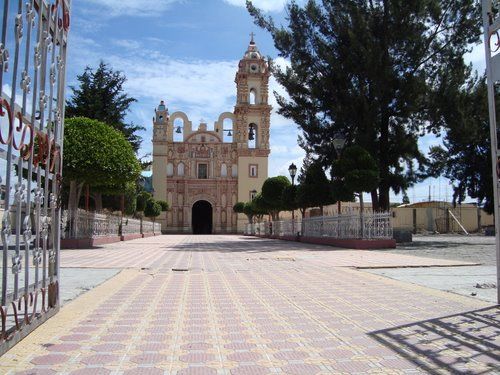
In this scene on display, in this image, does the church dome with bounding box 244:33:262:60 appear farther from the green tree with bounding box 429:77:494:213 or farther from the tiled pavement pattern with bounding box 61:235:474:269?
the tiled pavement pattern with bounding box 61:235:474:269

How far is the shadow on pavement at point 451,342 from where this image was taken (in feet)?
10.4

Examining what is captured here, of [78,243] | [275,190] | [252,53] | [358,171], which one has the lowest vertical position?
[78,243]

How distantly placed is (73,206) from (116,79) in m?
13.5

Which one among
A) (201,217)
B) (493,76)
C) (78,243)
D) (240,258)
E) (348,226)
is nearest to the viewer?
(493,76)

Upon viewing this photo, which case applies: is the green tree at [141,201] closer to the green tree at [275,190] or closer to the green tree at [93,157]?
the green tree at [275,190]

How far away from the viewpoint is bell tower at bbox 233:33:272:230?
53469 mm

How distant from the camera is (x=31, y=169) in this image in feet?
11.9

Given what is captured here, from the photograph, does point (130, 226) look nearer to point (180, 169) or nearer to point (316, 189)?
point (316, 189)

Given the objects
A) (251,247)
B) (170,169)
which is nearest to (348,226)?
(251,247)

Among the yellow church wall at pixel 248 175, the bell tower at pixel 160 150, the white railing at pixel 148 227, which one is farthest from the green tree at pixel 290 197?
the bell tower at pixel 160 150

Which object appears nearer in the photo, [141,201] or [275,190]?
[275,190]

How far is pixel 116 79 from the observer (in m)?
28.2

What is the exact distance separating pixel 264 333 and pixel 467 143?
22021 mm

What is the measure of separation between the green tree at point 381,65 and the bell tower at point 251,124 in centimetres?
2989
